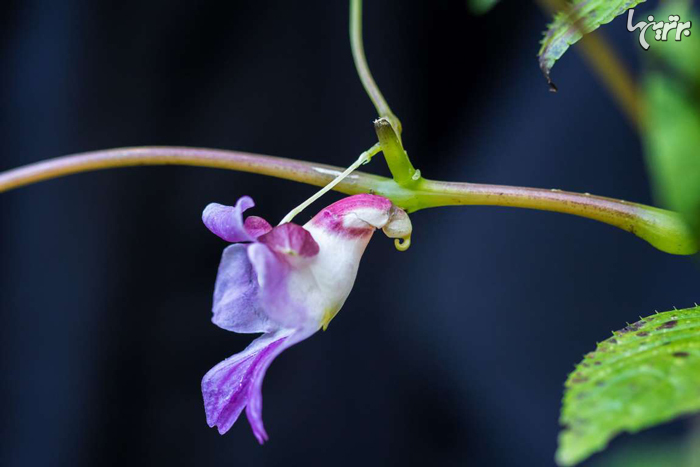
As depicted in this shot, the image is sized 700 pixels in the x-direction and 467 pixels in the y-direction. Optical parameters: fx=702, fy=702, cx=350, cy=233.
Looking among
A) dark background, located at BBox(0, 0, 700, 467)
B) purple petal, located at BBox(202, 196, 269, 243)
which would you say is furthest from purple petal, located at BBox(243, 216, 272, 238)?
dark background, located at BBox(0, 0, 700, 467)

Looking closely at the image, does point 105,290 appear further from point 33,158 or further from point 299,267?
point 299,267

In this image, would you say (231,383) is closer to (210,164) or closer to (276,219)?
(210,164)

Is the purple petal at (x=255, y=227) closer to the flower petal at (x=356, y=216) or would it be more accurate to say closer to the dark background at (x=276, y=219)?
the flower petal at (x=356, y=216)

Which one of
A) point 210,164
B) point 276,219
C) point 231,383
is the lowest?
point 231,383

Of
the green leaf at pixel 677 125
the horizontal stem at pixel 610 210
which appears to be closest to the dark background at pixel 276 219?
the horizontal stem at pixel 610 210

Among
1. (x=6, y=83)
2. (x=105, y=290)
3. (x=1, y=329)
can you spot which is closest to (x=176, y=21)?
(x=6, y=83)

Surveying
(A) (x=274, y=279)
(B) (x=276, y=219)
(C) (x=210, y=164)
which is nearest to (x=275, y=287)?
(A) (x=274, y=279)
